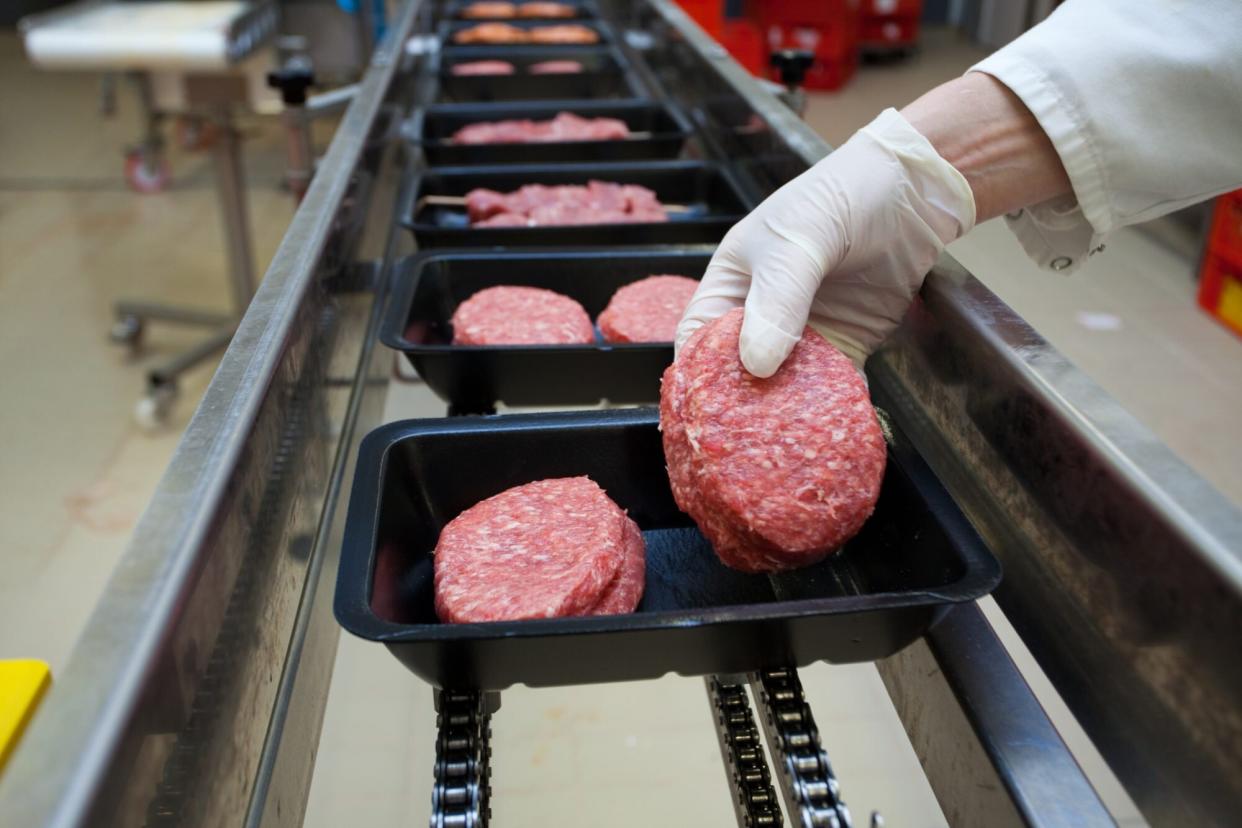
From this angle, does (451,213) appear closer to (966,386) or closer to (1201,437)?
(966,386)

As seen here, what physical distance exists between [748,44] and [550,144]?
14.6 feet

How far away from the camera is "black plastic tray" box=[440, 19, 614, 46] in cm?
293

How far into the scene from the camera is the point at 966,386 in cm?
99

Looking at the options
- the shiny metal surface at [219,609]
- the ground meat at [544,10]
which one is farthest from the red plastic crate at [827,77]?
the shiny metal surface at [219,609]

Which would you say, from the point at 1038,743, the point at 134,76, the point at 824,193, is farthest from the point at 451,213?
the point at 134,76

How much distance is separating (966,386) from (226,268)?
3.91 meters

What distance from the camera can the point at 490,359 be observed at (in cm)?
120

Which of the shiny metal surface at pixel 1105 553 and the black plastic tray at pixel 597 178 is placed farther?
the black plastic tray at pixel 597 178

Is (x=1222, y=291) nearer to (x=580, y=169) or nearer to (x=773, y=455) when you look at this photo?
(x=580, y=169)

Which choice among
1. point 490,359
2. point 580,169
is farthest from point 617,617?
point 580,169

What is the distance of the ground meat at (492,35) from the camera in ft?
10.2

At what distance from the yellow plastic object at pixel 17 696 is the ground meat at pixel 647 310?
765 millimetres

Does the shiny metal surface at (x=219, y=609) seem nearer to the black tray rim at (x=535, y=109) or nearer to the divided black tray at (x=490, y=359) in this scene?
the divided black tray at (x=490, y=359)

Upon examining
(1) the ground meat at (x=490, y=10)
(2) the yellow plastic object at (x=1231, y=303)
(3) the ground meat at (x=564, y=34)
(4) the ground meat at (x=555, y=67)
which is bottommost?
(2) the yellow plastic object at (x=1231, y=303)
